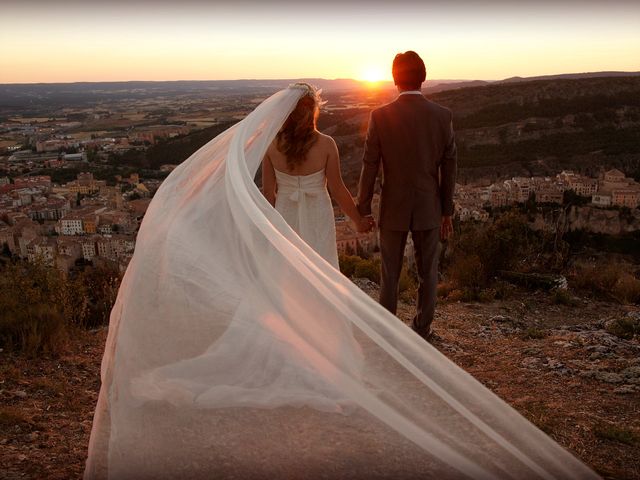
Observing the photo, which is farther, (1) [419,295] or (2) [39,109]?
(2) [39,109]

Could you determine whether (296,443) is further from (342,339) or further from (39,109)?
(39,109)

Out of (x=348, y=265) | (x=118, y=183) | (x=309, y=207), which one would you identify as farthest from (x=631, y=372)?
(x=118, y=183)

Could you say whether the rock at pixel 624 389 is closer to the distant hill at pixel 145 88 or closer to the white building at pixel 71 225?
the white building at pixel 71 225

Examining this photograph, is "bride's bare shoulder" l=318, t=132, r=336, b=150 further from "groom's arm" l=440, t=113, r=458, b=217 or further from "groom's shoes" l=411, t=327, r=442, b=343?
"groom's shoes" l=411, t=327, r=442, b=343

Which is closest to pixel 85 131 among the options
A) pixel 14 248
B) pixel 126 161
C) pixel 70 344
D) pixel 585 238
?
pixel 126 161

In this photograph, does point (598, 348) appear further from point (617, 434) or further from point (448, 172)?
point (448, 172)

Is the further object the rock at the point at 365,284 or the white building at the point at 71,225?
the white building at the point at 71,225

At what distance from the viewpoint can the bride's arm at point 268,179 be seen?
2.86 m

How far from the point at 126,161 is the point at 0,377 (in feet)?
165

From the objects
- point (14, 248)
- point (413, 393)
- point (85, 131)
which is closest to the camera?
point (413, 393)

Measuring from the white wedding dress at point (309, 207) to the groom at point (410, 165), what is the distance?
0.28m

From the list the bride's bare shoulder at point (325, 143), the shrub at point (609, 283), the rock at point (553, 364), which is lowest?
the shrub at point (609, 283)

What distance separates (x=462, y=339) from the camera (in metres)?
3.78

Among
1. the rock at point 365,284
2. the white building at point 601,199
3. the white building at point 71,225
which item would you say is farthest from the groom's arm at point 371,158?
the white building at point 71,225
